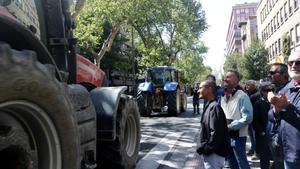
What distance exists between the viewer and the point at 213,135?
4727 mm

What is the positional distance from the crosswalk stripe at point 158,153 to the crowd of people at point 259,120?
2000mm

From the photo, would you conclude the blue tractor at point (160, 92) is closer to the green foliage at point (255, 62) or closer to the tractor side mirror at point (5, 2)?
the tractor side mirror at point (5, 2)

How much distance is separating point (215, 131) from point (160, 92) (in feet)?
53.5

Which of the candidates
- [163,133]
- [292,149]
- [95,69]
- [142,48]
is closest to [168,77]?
[163,133]

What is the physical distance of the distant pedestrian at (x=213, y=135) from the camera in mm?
4750

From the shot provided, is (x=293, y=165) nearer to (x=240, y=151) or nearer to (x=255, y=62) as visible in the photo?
(x=240, y=151)

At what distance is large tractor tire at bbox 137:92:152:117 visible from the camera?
64.7ft

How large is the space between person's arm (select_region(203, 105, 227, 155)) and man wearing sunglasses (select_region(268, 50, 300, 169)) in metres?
0.88

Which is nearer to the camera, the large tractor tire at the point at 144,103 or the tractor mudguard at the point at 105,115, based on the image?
the tractor mudguard at the point at 105,115

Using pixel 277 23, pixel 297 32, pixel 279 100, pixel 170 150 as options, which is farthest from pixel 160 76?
pixel 277 23

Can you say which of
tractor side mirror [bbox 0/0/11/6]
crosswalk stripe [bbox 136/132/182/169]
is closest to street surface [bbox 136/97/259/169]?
crosswalk stripe [bbox 136/132/182/169]

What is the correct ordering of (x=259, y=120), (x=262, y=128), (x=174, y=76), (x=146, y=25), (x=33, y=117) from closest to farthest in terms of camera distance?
(x=33, y=117) < (x=262, y=128) < (x=259, y=120) < (x=174, y=76) < (x=146, y=25)

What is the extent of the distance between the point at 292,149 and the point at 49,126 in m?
2.03

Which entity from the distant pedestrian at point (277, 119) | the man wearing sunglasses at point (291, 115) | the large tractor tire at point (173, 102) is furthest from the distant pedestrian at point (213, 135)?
the large tractor tire at point (173, 102)
